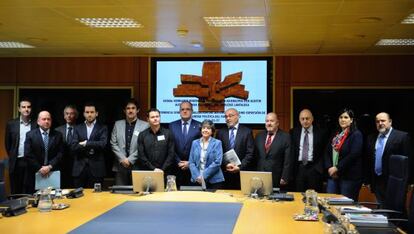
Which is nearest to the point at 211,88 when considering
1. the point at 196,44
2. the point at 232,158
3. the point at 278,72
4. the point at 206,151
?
the point at 278,72

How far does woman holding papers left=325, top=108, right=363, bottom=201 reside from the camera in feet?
20.4

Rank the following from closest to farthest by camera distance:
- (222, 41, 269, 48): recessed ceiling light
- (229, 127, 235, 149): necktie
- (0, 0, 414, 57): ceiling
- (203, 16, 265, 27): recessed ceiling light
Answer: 1. (0, 0, 414, 57): ceiling
2. (203, 16, 265, 27): recessed ceiling light
3. (229, 127, 235, 149): necktie
4. (222, 41, 269, 48): recessed ceiling light

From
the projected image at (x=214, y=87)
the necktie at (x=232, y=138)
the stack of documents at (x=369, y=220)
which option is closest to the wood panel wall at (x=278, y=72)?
the projected image at (x=214, y=87)

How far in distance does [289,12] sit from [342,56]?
339 cm

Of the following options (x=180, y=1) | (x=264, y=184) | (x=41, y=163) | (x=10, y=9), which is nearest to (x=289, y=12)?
(x=180, y=1)

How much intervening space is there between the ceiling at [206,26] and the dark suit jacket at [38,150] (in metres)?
1.40

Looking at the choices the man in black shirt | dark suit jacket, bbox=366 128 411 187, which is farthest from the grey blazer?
dark suit jacket, bbox=366 128 411 187

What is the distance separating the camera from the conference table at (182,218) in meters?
3.44

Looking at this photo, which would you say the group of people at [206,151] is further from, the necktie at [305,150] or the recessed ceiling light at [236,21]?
the recessed ceiling light at [236,21]

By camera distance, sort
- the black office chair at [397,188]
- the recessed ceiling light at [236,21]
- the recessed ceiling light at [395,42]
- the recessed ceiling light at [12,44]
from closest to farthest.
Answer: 1. the black office chair at [397,188]
2. the recessed ceiling light at [236,21]
3. the recessed ceiling light at [395,42]
4. the recessed ceiling light at [12,44]

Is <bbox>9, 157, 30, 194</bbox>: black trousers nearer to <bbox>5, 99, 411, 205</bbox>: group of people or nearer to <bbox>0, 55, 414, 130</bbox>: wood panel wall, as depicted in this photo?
<bbox>5, 99, 411, 205</bbox>: group of people

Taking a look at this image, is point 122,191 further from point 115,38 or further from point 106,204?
point 115,38

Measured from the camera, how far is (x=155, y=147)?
6492mm

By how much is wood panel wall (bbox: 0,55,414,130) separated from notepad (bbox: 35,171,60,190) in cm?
298
